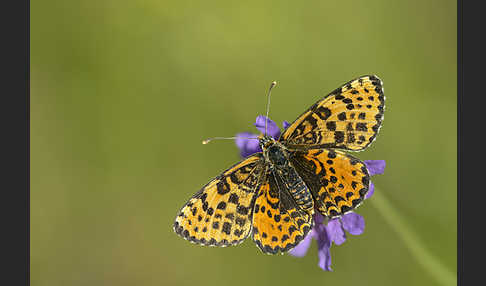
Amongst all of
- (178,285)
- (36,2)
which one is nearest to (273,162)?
(178,285)

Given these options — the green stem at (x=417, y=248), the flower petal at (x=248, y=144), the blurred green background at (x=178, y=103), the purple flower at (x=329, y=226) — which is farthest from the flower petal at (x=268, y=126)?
the blurred green background at (x=178, y=103)

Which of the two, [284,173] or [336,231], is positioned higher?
[284,173]

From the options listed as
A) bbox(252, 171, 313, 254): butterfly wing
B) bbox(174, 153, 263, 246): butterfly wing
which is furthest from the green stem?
bbox(174, 153, 263, 246): butterfly wing

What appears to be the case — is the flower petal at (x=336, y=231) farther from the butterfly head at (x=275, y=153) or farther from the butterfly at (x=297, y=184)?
the butterfly head at (x=275, y=153)

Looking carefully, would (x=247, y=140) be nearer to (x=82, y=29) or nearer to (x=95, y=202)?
(x=95, y=202)

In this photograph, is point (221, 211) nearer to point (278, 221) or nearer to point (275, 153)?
point (278, 221)

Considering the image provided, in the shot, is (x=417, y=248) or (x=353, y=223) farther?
(x=417, y=248)

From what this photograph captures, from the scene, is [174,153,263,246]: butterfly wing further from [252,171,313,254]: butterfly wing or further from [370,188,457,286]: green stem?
[370,188,457,286]: green stem

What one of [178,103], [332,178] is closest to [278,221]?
[332,178]
